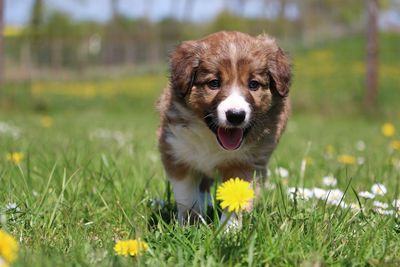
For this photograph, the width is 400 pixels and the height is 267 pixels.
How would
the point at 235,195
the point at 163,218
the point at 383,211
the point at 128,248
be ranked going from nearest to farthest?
1. the point at 128,248
2. the point at 235,195
3. the point at 383,211
4. the point at 163,218

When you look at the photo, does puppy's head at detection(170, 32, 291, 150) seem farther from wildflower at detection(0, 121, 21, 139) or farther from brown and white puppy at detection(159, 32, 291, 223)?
wildflower at detection(0, 121, 21, 139)

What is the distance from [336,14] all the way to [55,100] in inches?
1167

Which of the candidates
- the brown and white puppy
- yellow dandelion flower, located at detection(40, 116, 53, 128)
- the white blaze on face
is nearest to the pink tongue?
the brown and white puppy

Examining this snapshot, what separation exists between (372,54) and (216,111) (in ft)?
34.6

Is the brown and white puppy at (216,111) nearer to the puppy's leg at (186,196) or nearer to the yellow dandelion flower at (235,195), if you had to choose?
the puppy's leg at (186,196)

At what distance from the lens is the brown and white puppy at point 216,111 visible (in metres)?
3.05

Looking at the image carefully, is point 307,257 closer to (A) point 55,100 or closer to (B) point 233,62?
(B) point 233,62

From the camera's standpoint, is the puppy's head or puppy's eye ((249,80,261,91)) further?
puppy's eye ((249,80,261,91))

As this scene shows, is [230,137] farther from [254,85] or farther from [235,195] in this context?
[235,195]

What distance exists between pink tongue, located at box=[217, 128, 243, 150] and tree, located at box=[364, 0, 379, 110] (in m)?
10.0

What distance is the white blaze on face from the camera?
2816 millimetres

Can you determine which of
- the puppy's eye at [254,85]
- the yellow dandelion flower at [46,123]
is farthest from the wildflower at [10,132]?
the puppy's eye at [254,85]

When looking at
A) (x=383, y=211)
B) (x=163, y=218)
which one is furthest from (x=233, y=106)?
(x=383, y=211)

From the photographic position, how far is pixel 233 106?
2.81 metres
